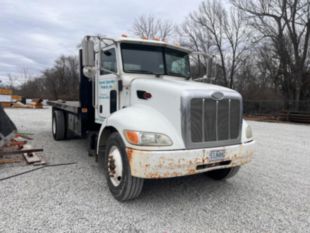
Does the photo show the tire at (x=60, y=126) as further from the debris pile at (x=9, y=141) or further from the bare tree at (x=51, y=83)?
the bare tree at (x=51, y=83)

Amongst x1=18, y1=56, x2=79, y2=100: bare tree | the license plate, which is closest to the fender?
the license plate

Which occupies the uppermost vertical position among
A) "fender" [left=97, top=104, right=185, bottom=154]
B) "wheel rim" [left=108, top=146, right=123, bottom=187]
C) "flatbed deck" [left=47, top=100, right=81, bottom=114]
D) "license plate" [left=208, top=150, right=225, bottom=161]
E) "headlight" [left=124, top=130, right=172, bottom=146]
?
"flatbed deck" [left=47, top=100, right=81, bottom=114]

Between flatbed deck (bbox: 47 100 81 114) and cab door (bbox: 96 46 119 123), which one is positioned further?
flatbed deck (bbox: 47 100 81 114)

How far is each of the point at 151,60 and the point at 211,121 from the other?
165 cm

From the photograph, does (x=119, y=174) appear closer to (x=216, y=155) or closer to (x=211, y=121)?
(x=216, y=155)

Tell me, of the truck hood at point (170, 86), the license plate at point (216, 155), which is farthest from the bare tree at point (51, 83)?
the license plate at point (216, 155)

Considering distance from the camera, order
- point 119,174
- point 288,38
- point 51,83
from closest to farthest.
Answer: point 119,174, point 288,38, point 51,83

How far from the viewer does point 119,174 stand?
10.3 feet

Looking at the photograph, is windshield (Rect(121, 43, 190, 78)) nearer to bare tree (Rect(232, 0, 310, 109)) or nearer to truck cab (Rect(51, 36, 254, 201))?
truck cab (Rect(51, 36, 254, 201))

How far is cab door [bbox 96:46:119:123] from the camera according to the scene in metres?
3.93

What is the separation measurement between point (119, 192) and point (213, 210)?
1260 mm

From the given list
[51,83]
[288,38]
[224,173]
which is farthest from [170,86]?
[51,83]

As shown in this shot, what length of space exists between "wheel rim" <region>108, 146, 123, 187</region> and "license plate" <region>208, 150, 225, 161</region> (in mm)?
1184

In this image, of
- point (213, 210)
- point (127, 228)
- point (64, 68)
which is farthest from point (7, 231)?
point (64, 68)
